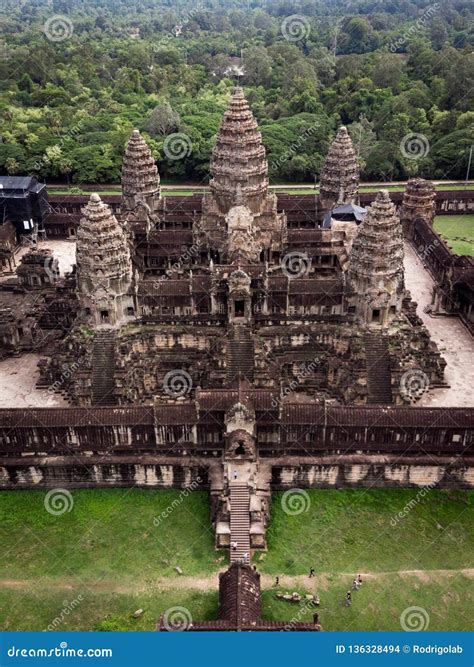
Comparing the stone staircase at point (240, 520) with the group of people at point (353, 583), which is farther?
the stone staircase at point (240, 520)

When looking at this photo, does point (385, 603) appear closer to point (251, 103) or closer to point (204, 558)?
point (204, 558)

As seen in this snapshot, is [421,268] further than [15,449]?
Yes

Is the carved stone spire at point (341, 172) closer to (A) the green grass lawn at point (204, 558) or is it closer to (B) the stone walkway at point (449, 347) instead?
(B) the stone walkway at point (449, 347)

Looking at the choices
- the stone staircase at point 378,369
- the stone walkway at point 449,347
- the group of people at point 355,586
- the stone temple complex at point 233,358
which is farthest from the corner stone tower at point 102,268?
the group of people at point 355,586

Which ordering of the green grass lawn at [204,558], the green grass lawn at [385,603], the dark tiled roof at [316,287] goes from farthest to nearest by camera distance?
1. the dark tiled roof at [316,287]
2. the green grass lawn at [204,558]
3. the green grass lawn at [385,603]

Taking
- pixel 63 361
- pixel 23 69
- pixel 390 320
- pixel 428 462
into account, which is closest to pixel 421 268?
pixel 390 320

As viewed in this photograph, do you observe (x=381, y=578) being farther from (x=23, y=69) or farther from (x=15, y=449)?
(x=23, y=69)
